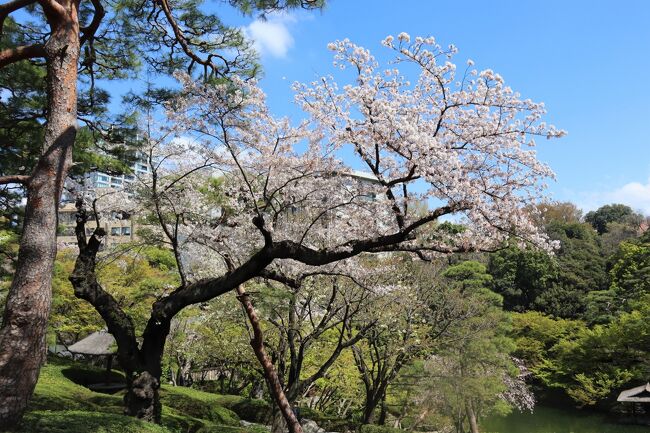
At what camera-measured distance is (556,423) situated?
20266 millimetres

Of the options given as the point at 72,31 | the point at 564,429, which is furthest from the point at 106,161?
the point at 564,429

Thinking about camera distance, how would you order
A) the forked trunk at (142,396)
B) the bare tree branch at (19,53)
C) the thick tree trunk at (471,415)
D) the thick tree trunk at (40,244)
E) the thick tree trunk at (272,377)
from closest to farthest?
the thick tree trunk at (40,244) → the bare tree branch at (19,53) → the forked trunk at (142,396) → the thick tree trunk at (272,377) → the thick tree trunk at (471,415)

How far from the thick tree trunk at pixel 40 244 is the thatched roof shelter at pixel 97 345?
1047 cm

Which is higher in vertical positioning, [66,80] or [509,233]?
[66,80]

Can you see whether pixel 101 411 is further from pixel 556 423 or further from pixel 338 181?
pixel 556 423

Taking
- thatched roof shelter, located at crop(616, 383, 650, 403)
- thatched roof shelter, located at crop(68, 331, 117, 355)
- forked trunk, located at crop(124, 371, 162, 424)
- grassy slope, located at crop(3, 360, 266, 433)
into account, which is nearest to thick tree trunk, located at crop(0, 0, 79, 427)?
grassy slope, located at crop(3, 360, 266, 433)

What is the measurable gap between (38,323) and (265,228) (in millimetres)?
1990

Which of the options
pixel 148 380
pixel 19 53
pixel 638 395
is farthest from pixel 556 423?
pixel 19 53

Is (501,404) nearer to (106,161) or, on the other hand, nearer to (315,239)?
(315,239)

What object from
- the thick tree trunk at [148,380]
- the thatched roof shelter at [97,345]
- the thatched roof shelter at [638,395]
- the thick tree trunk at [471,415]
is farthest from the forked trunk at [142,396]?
the thatched roof shelter at [638,395]

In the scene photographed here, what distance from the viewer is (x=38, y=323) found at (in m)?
3.94

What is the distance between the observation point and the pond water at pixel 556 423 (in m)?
18.5

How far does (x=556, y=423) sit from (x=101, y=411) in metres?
18.9

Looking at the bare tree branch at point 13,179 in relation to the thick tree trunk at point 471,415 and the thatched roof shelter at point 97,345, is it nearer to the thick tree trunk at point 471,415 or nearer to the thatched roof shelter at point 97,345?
the thatched roof shelter at point 97,345
